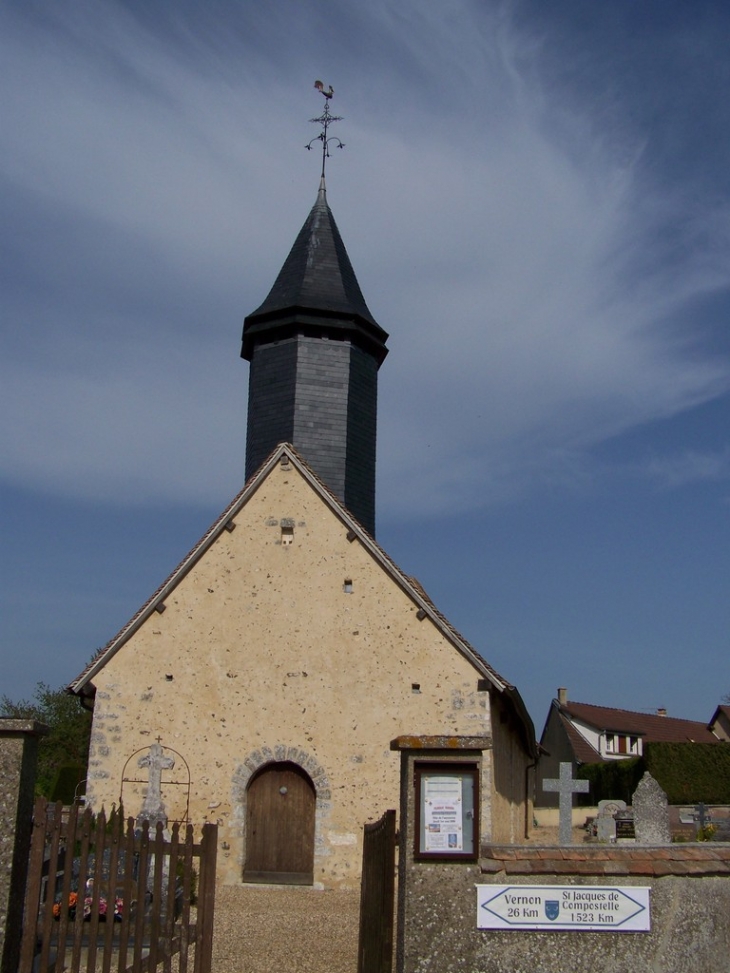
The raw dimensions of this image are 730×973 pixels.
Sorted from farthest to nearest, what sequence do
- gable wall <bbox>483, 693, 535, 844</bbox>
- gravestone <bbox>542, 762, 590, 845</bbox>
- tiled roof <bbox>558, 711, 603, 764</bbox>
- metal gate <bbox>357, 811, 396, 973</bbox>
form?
tiled roof <bbox>558, 711, 603, 764</bbox> → gable wall <bbox>483, 693, 535, 844</bbox> → gravestone <bbox>542, 762, 590, 845</bbox> → metal gate <bbox>357, 811, 396, 973</bbox>

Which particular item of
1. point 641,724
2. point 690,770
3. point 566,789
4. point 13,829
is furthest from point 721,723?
point 13,829

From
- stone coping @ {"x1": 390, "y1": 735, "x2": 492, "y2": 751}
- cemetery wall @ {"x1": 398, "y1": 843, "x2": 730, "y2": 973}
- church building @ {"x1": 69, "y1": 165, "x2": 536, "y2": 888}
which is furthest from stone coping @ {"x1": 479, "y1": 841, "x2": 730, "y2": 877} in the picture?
church building @ {"x1": 69, "y1": 165, "x2": 536, "y2": 888}

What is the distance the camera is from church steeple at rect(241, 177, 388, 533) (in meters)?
16.7

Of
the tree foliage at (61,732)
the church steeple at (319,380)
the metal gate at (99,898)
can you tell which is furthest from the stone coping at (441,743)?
the tree foliage at (61,732)

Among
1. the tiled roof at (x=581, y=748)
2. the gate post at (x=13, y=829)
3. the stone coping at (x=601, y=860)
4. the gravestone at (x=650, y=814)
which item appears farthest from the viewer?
the tiled roof at (x=581, y=748)

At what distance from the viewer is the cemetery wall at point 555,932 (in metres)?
5.09

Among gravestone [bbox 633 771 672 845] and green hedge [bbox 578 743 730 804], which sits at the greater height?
green hedge [bbox 578 743 730 804]

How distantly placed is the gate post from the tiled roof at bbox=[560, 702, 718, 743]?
36.5m

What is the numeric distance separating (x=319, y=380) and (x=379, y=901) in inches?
478

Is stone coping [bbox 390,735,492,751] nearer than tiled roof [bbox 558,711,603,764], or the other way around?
stone coping [bbox 390,735,492,751]

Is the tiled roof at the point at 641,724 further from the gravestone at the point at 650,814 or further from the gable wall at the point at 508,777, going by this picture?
the gravestone at the point at 650,814

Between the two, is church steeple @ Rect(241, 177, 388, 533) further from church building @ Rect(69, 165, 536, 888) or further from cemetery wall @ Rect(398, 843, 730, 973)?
cemetery wall @ Rect(398, 843, 730, 973)

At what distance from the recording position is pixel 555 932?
5152mm

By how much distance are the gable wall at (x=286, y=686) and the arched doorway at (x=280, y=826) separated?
188 millimetres
